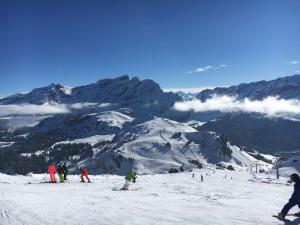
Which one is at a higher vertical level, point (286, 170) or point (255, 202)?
point (255, 202)

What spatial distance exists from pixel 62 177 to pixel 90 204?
673 inches

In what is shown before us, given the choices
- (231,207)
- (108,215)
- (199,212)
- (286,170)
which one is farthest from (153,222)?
(286,170)

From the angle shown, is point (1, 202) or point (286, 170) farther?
point (286, 170)

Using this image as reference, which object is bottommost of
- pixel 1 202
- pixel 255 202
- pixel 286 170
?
→ pixel 286 170

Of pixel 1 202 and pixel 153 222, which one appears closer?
pixel 153 222

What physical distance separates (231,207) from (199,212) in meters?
2.91

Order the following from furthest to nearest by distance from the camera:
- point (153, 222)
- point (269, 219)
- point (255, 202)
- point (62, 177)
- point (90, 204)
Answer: point (62, 177) < point (255, 202) < point (90, 204) < point (269, 219) < point (153, 222)

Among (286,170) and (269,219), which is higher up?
(269,219)

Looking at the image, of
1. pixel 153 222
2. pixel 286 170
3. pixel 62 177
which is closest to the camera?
pixel 153 222

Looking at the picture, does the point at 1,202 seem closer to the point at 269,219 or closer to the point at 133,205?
the point at 133,205

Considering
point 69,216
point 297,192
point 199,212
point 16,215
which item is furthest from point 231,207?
point 16,215

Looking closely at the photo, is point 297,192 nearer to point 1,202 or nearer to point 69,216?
point 69,216

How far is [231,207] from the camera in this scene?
831 inches

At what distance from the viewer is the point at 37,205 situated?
18.9m
